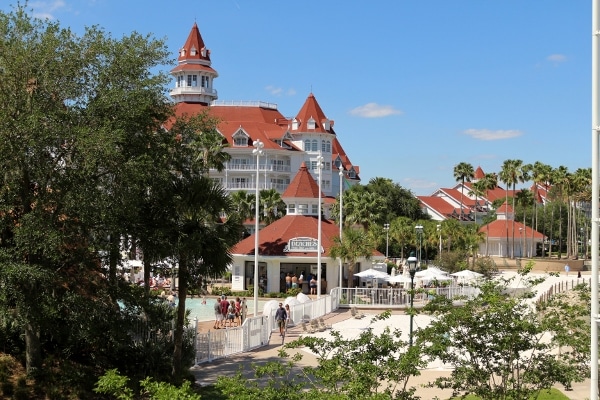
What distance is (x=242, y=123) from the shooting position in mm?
89750

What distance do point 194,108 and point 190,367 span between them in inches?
2857

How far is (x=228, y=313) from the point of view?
32.2m

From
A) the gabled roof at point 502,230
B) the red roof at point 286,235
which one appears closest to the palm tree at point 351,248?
the red roof at point 286,235

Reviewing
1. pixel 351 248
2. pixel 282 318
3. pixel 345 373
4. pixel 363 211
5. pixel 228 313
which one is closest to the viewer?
pixel 345 373

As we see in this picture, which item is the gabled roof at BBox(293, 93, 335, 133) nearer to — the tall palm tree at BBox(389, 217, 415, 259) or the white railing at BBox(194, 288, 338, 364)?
the tall palm tree at BBox(389, 217, 415, 259)

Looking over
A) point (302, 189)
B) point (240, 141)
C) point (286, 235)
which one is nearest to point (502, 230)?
point (240, 141)

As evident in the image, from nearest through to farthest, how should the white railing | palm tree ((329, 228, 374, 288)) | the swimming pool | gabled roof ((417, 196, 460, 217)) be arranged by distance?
the white railing → the swimming pool → palm tree ((329, 228, 374, 288)) → gabled roof ((417, 196, 460, 217))

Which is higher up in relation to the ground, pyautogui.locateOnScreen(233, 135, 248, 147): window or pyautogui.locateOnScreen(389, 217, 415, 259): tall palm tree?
pyautogui.locateOnScreen(233, 135, 248, 147): window

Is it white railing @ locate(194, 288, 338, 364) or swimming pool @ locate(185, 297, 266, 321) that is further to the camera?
swimming pool @ locate(185, 297, 266, 321)

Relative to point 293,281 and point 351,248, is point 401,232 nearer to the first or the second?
point 293,281

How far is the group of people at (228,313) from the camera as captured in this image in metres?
31.2

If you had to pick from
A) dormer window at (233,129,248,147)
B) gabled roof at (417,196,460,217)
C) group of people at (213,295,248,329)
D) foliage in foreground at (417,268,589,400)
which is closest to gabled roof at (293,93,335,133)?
dormer window at (233,129,248,147)

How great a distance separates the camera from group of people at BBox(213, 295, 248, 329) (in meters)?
31.2


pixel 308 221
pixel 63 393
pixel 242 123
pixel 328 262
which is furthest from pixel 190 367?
pixel 242 123
